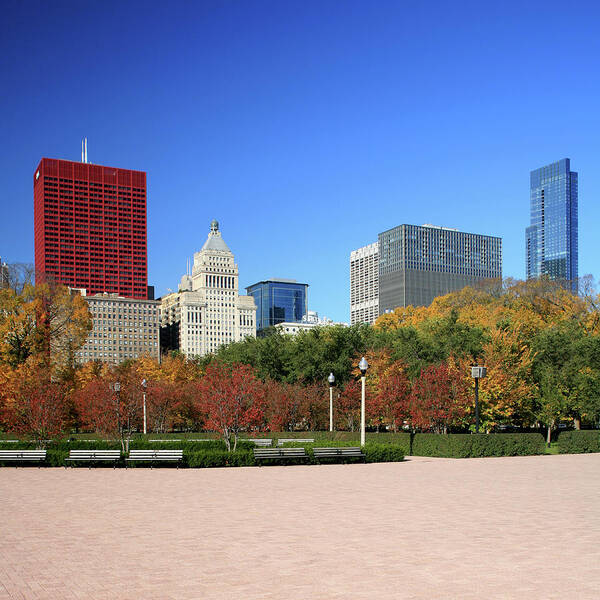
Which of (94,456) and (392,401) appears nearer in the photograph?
(94,456)

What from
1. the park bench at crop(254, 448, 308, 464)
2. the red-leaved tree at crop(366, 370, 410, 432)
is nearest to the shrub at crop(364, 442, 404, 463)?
the park bench at crop(254, 448, 308, 464)

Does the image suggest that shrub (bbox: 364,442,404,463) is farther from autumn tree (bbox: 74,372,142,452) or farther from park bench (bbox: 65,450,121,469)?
autumn tree (bbox: 74,372,142,452)

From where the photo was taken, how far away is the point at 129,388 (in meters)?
46.2

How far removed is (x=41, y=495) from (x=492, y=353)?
95.3 ft

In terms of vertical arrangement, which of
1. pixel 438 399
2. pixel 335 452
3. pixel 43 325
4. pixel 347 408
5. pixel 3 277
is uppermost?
pixel 3 277

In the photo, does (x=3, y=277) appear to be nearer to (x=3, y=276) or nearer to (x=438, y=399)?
(x=3, y=276)

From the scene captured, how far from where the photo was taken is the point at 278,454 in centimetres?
2802

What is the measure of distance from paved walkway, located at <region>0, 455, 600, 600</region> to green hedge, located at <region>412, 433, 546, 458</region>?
956 centimetres

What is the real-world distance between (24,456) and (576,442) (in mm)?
26058

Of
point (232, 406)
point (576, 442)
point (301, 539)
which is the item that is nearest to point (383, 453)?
point (232, 406)

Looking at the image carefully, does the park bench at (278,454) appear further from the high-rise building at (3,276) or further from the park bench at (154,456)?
the high-rise building at (3,276)

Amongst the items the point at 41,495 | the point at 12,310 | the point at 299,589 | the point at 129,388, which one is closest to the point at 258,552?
the point at 299,589

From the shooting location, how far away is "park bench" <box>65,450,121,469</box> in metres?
27.1

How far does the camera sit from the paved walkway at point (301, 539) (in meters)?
8.80
